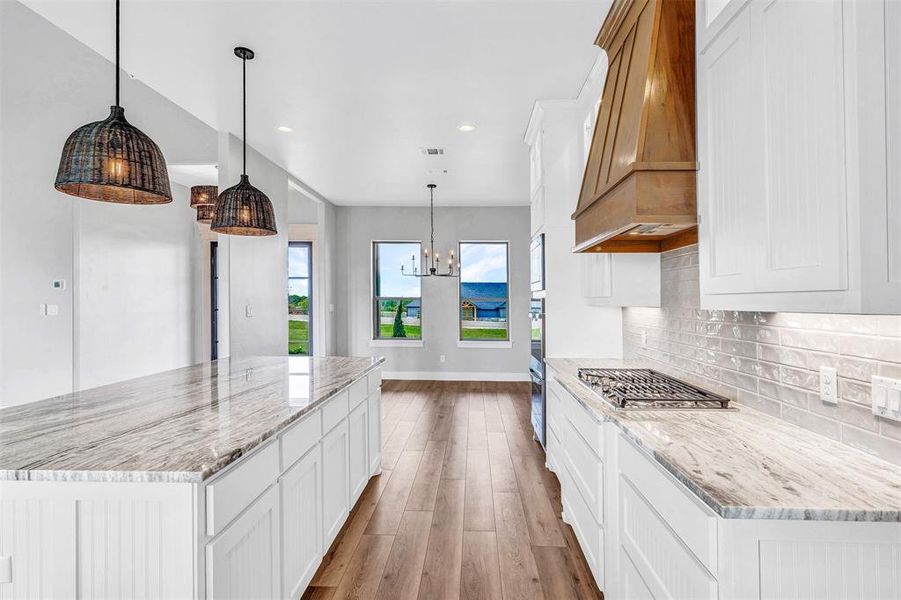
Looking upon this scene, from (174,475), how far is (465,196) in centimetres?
595

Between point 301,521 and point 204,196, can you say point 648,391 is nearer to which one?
point 301,521

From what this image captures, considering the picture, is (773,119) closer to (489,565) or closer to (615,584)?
(615,584)

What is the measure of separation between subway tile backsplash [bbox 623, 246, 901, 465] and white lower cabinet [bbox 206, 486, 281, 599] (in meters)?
1.85

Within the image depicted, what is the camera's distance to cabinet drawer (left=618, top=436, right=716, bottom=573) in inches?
40.9

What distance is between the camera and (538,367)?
371 centimetres

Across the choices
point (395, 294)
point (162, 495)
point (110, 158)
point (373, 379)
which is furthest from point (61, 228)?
point (162, 495)

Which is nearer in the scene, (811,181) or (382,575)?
(811,181)

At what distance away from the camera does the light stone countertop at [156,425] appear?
1.19 m

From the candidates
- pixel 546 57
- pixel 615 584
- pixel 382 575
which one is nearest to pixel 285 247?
pixel 546 57

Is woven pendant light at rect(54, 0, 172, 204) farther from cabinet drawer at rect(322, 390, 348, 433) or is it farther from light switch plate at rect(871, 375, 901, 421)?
light switch plate at rect(871, 375, 901, 421)

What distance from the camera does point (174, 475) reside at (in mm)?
1166

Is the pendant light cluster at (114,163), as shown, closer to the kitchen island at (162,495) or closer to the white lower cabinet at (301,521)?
the kitchen island at (162,495)

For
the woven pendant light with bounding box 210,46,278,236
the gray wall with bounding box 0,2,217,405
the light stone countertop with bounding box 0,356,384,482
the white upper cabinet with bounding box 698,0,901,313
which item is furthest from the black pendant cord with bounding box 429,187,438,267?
the white upper cabinet with bounding box 698,0,901,313

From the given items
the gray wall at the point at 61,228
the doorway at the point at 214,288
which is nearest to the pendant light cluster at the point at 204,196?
the gray wall at the point at 61,228
